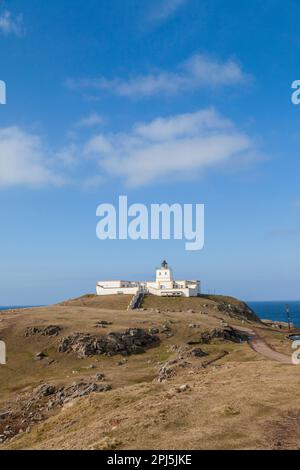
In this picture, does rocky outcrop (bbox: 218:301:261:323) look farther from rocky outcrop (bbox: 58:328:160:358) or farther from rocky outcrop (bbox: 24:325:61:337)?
rocky outcrop (bbox: 24:325:61:337)

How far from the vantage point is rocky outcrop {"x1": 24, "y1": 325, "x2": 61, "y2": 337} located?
74.6m

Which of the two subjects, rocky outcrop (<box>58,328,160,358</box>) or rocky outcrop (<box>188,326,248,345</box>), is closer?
rocky outcrop (<box>58,328,160,358</box>)

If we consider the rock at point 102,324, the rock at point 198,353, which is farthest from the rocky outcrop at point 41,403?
the rock at point 102,324

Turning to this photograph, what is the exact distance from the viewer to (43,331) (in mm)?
75250

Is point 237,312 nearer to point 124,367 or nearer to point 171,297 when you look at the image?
point 171,297

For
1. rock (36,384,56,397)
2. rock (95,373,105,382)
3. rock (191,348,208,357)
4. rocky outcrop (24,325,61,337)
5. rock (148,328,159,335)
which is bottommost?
Result: rock (36,384,56,397)

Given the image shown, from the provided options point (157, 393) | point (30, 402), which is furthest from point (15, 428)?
point (157, 393)

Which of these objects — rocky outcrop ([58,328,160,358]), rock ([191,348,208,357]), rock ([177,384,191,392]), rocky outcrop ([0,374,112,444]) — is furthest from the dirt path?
rocky outcrop ([0,374,112,444])

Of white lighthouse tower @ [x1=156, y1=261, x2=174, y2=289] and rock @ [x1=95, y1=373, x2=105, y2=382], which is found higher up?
white lighthouse tower @ [x1=156, y1=261, x2=174, y2=289]

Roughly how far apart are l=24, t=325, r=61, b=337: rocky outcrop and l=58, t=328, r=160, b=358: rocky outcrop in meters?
4.39

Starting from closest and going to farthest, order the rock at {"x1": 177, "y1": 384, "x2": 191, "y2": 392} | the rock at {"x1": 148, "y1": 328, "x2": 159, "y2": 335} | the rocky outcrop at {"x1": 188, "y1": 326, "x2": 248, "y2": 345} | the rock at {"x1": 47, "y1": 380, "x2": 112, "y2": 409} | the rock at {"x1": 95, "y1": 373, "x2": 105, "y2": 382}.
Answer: the rock at {"x1": 177, "y1": 384, "x2": 191, "y2": 392} < the rock at {"x1": 47, "y1": 380, "x2": 112, "y2": 409} < the rock at {"x1": 95, "y1": 373, "x2": 105, "y2": 382} < the rocky outcrop at {"x1": 188, "y1": 326, "x2": 248, "y2": 345} < the rock at {"x1": 148, "y1": 328, "x2": 159, "y2": 335}

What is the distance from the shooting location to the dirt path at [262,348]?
5638 cm

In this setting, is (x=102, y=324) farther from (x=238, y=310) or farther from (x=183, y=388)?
(x=238, y=310)

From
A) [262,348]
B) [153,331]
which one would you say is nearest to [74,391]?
[153,331]
